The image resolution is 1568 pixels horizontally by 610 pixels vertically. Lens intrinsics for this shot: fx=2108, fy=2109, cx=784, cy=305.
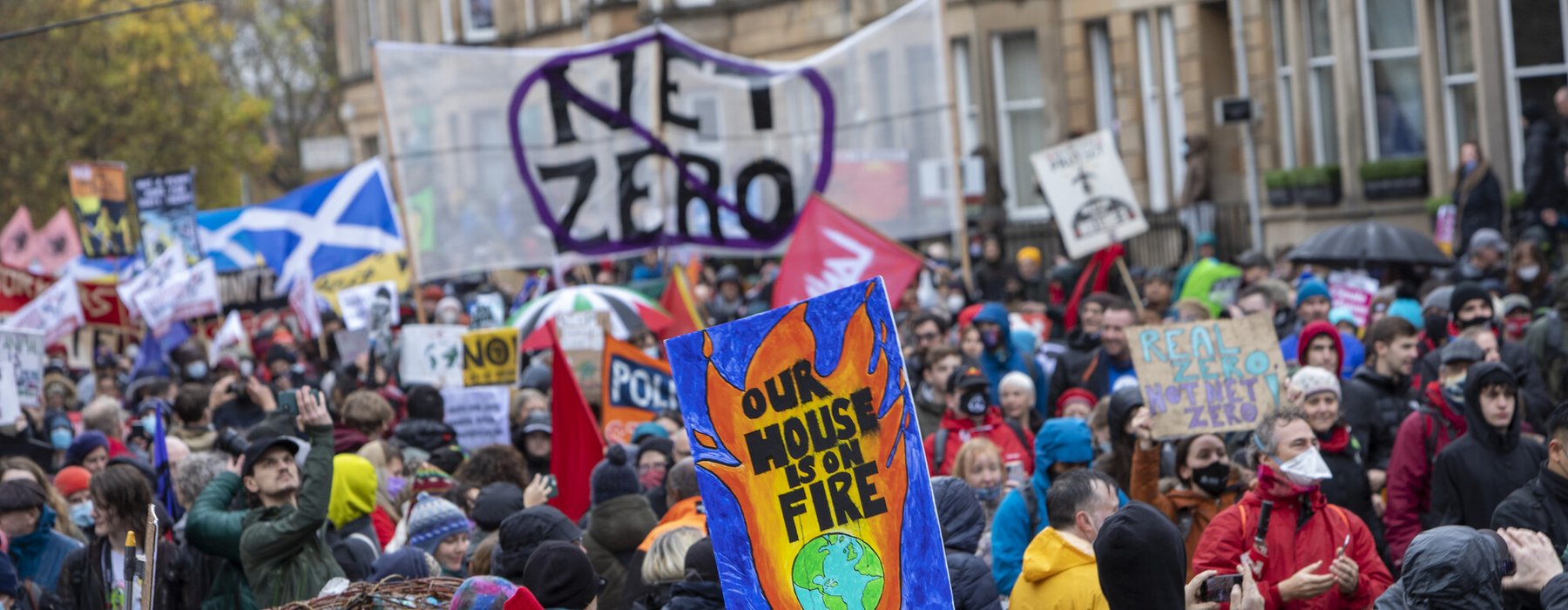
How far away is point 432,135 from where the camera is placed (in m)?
17.1

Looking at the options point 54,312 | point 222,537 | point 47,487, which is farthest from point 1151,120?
point 222,537

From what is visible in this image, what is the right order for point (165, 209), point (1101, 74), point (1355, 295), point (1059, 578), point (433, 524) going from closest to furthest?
point (1059, 578), point (433, 524), point (1355, 295), point (165, 209), point (1101, 74)

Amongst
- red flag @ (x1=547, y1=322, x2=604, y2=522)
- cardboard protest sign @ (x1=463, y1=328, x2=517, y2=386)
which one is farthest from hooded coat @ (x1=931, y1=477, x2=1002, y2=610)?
cardboard protest sign @ (x1=463, y1=328, x2=517, y2=386)

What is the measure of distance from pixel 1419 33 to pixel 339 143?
1389cm

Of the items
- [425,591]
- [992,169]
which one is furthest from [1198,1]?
[425,591]

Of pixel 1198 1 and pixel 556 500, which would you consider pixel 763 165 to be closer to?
pixel 556 500

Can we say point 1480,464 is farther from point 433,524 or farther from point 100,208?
point 100,208

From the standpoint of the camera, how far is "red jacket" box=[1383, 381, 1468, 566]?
27.5 feet

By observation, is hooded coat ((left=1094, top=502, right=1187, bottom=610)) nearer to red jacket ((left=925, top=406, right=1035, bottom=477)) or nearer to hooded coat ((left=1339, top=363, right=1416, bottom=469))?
hooded coat ((left=1339, top=363, right=1416, bottom=469))

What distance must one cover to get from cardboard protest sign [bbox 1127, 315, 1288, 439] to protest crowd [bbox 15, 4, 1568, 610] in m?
0.02

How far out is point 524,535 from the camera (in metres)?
7.09

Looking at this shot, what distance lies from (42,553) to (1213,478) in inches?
190

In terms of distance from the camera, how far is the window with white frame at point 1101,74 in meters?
27.9

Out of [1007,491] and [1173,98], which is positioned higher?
[1173,98]
